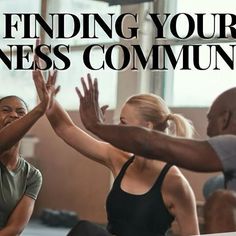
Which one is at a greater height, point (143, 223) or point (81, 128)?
point (81, 128)

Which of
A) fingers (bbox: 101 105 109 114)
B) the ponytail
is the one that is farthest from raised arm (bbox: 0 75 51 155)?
the ponytail

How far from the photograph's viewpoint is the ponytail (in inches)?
36.0

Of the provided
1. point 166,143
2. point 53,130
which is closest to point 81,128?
point 53,130

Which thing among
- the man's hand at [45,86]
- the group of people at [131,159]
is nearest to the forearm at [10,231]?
the group of people at [131,159]

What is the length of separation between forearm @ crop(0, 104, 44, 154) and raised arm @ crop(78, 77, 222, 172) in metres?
0.13

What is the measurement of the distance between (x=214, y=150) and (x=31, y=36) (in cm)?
41

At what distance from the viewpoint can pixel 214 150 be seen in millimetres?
830

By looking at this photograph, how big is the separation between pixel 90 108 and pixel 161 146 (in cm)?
15

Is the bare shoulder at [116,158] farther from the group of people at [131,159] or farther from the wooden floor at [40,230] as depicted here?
the wooden floor at [40,230]

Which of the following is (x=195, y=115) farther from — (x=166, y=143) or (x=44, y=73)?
(x=44, y=73)

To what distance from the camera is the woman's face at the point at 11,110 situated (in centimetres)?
101

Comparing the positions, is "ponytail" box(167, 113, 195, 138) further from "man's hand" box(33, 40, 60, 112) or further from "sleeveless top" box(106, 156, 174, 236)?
"man's hand" box(33, 40, 60, 112)

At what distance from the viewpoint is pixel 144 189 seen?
98 cm

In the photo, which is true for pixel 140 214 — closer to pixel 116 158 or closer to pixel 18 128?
pixel 116 158
